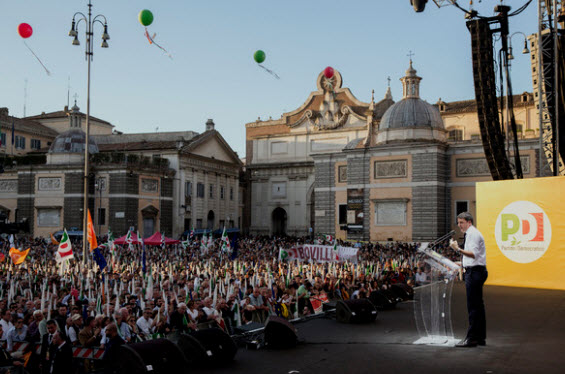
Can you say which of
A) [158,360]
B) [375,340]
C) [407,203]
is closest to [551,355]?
[375,340]

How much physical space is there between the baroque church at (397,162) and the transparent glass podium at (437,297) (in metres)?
36.6

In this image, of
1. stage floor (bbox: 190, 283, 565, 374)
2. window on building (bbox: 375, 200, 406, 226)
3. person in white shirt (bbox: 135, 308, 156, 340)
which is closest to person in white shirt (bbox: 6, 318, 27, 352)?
person in white shirt (bbox: 135, 308, 156, 340)

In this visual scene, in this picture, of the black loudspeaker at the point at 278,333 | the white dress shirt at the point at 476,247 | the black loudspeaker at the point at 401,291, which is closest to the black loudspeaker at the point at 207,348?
the black loudspeaker at the point at 278,333

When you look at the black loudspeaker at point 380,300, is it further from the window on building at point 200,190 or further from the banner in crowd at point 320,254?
the window on building at point 200,190

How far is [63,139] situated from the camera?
56.0 m

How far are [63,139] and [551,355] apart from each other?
5300 cm

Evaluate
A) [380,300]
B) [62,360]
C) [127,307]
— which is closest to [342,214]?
[380,300]

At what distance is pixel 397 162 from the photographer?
4906 centimetres

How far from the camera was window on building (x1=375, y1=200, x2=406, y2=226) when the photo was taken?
159 ft

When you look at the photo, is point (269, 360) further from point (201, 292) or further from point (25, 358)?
point (201, 292)

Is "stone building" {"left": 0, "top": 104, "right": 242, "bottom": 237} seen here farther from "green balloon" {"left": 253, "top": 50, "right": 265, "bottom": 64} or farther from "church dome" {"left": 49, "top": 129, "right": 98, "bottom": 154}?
"green balloon" {"left": 253, "top": 50, "right": 265, "bottom": 64}

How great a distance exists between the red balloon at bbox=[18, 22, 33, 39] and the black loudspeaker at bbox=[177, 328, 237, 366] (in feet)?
60.2

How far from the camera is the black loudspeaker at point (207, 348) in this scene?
32.8ft

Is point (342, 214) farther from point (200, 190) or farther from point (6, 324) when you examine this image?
point (6, 324)
